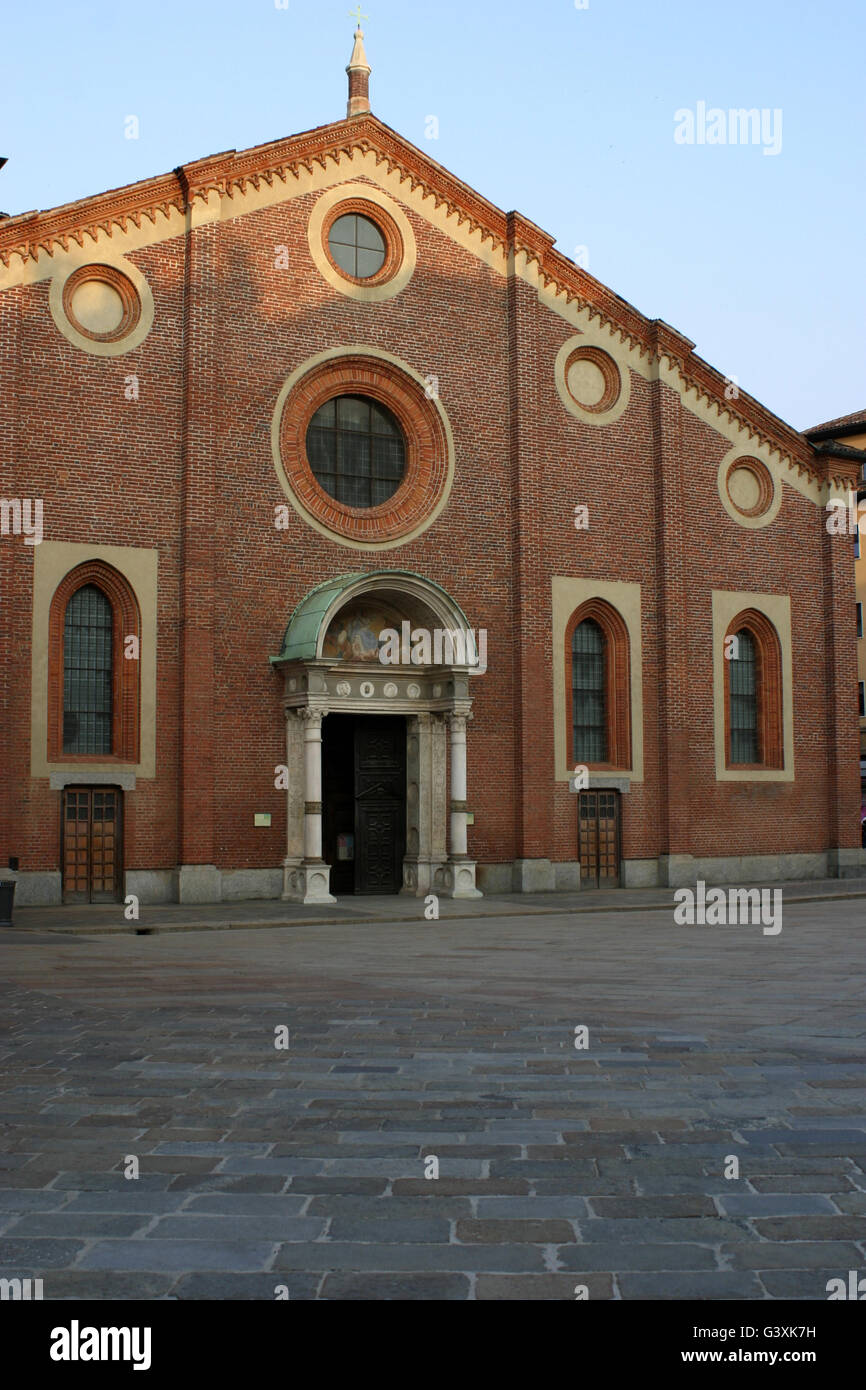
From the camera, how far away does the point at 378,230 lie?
25656mm

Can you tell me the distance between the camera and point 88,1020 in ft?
33.7

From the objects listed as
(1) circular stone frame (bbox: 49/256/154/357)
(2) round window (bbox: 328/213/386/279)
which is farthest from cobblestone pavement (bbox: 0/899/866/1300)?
(2) round window (bbox: 328/213/386/279)

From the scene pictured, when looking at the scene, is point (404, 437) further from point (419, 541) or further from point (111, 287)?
point (111, 287)

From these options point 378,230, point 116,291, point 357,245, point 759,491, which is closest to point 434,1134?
point 116,291

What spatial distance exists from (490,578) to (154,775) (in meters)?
7.55

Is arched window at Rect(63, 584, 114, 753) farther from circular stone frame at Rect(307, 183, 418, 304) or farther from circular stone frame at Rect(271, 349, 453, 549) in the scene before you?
circular stone frame at Rect(307, 183, 418, 304)

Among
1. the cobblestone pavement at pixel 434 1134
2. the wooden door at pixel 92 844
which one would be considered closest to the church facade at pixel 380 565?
the wooden door at pixel 92 844

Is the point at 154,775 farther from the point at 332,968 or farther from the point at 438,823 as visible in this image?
the point at 332,968

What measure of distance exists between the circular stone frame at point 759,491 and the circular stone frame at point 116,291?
12562 mm

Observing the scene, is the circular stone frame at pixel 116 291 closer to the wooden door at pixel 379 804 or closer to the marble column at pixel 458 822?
the wooden door at pixel 379 804

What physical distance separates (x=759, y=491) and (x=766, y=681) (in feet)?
13.6

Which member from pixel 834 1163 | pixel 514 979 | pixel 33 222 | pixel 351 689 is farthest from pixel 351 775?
pixel 834 1163

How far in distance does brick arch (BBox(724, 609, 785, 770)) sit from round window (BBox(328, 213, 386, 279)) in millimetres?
10553

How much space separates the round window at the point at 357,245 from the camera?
82.7 ft
